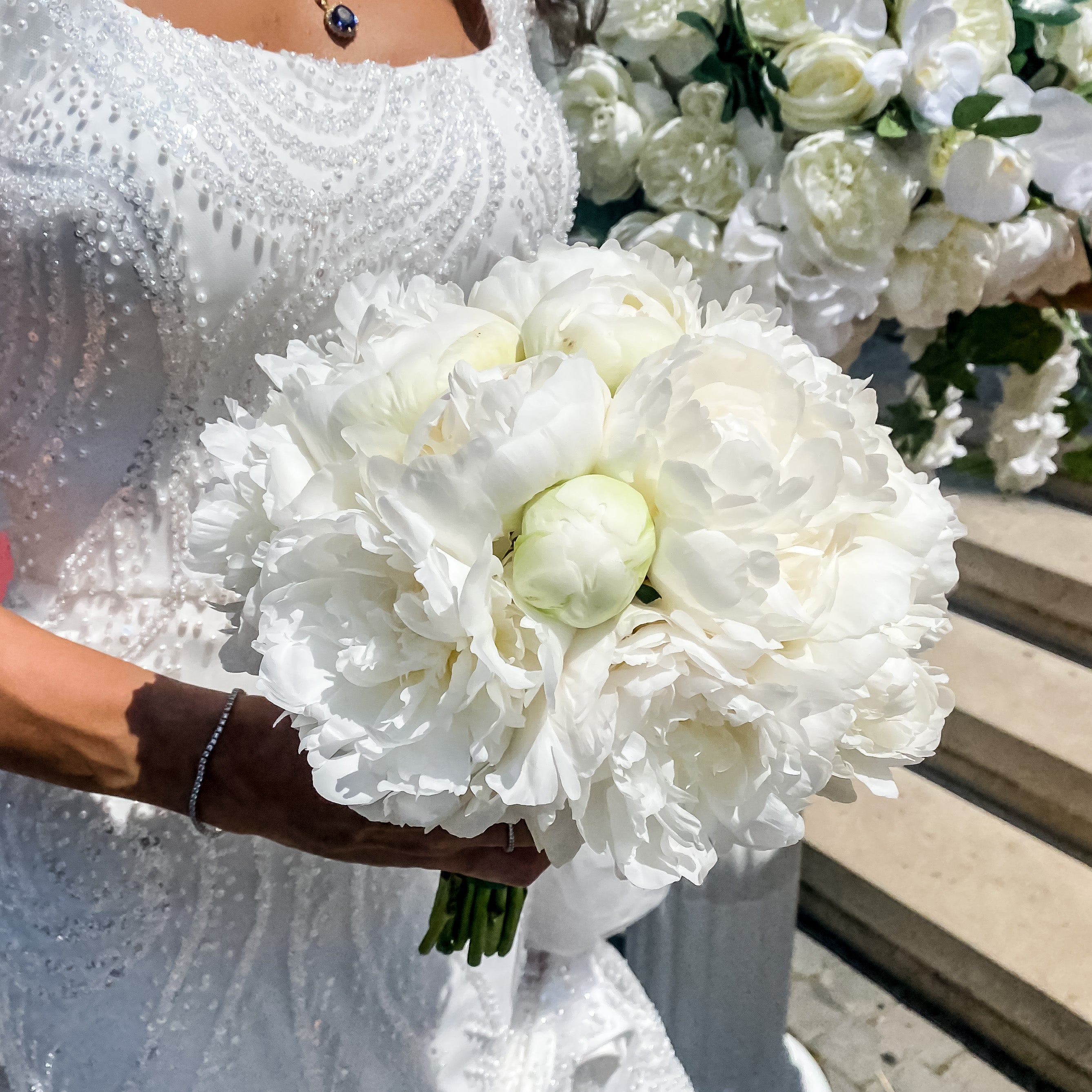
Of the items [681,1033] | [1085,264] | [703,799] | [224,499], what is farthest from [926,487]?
[681,1033]

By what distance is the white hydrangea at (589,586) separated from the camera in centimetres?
34

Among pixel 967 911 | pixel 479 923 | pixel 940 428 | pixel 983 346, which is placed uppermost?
pixel 983 346

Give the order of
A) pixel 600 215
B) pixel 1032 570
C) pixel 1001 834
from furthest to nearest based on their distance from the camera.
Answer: pixel 1032 570
pixel 1001 834
pixel 600 215

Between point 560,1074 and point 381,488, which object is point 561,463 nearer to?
point 381,488

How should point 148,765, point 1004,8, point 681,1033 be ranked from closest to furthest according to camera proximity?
point 148,765 < point 1004,8 < point 681,1033

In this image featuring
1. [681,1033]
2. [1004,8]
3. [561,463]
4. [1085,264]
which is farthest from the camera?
[681,1033]

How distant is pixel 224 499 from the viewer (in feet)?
1.39

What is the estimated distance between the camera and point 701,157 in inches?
31.6

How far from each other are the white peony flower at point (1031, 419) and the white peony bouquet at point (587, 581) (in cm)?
74

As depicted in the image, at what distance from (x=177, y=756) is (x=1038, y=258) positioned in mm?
838

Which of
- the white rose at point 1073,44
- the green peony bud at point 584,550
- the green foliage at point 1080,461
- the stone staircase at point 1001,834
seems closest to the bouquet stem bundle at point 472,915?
the green peony bud at point 584,550

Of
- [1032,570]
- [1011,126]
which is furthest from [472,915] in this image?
[1032,570]

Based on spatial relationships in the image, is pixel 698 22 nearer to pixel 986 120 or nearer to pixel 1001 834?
pixel 986 120

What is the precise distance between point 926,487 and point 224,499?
1.10ft
